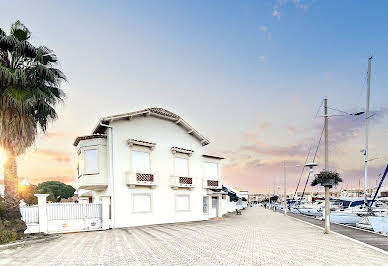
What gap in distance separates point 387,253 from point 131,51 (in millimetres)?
20099

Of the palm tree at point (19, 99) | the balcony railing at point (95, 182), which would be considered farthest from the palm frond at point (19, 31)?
the balcony railing at point (95, 182)

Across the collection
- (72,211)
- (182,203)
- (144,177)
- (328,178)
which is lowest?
(182,203)

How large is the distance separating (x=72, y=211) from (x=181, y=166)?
12.5 m

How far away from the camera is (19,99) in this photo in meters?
18.9

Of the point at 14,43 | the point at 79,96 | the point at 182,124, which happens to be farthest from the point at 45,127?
the point at 182,124

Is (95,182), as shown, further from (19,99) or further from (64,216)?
(19,99)

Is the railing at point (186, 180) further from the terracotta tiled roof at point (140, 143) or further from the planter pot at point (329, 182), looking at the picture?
the planter pot at point (329, 182)

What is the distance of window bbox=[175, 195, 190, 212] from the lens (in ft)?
104

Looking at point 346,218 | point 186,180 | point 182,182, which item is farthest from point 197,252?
point 346,218

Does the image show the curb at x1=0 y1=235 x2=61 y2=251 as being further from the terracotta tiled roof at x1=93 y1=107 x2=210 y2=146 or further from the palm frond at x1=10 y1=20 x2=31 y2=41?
the palm frond at x1=10 y1=20 x2=31 y2=41

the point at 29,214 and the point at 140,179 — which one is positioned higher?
the point at 140,179

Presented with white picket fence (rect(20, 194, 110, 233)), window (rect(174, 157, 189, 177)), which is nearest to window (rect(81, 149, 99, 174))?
white picket fence (rect(20, 194, 110, 233))

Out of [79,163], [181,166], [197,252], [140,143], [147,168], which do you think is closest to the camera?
[197,252]

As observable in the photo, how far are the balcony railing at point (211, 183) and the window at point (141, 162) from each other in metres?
7.84
